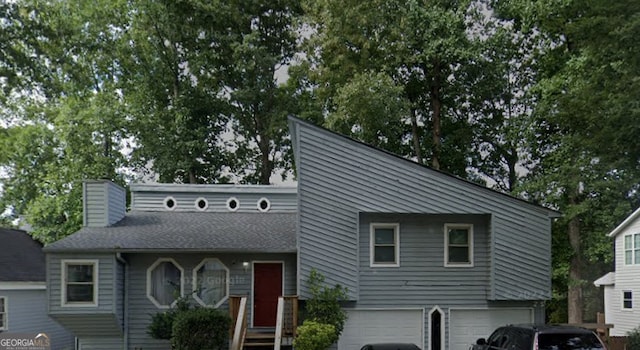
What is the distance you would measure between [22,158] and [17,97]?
3335 mm

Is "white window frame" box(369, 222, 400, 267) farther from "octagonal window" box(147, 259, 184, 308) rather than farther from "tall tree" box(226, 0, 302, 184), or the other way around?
"tall tree" box(226, 0, 302, 184)

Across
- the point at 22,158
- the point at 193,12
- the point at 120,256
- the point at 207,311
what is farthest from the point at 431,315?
the point at 22,158

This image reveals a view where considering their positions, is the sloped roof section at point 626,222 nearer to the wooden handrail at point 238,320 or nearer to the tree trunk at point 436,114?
the tree trunk at point 436,114

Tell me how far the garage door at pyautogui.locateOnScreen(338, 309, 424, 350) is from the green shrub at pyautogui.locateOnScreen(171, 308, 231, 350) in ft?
11.7

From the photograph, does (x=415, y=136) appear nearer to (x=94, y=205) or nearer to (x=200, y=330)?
(x=94, y=205)

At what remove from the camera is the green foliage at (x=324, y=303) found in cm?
1602

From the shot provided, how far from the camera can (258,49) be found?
30344 mm

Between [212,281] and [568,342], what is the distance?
9.88 metres

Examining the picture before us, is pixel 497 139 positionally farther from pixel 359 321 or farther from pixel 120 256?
pixel 120 256

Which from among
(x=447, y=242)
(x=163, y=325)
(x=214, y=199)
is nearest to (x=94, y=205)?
(x=214, y=199)

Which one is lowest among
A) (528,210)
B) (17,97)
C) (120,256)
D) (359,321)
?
(359,321)

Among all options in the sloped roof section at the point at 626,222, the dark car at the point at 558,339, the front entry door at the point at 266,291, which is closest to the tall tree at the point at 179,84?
the front entry door at the point at 266,291

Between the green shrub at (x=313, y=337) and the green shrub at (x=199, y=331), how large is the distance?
180cm

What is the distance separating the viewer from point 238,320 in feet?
50.6
